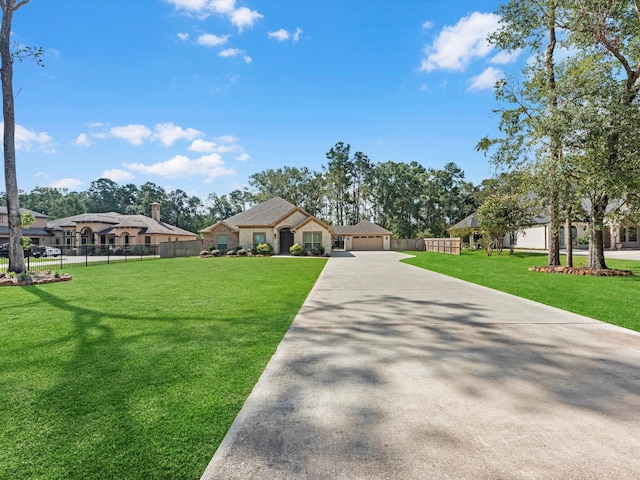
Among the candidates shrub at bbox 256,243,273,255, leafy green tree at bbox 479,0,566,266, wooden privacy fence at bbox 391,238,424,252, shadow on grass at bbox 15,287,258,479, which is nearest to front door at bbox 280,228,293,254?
shrub at bbox 256,243,273,255

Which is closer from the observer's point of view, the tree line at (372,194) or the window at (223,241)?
the window at (223,241)

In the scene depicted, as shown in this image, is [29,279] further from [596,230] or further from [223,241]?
[596,230]

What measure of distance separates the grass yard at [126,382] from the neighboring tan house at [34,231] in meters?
37.7

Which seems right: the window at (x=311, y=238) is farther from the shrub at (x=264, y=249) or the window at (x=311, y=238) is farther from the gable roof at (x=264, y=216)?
the shrub at (x=264, y=249)

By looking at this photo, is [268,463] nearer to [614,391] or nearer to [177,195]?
[614,391]

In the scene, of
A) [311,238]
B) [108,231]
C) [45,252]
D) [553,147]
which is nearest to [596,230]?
[553,147]

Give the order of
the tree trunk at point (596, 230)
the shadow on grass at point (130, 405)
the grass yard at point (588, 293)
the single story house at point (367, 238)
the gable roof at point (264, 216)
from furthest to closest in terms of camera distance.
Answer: the single story house at point (367, 238) → the gable roof at point (264, 216) → the tree trunk at point (596, 230) → the grass yard at point (588, 293) → the shadow on grass at point (130, 405)

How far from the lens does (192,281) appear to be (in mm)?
11312

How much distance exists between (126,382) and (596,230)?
626 inches

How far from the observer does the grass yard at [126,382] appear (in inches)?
84.3

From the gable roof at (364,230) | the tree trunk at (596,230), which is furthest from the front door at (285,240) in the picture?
the tree trunk at (596,230)

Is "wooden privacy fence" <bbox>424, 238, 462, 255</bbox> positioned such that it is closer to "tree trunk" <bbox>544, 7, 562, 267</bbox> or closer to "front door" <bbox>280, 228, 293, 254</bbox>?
"tree trunk" <bbox>544, 7, 562, 267</bbox>

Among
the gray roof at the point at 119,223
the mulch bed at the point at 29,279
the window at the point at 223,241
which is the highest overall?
the gray roof at the point at 119,223

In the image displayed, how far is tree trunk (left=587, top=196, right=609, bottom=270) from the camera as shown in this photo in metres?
12.9
